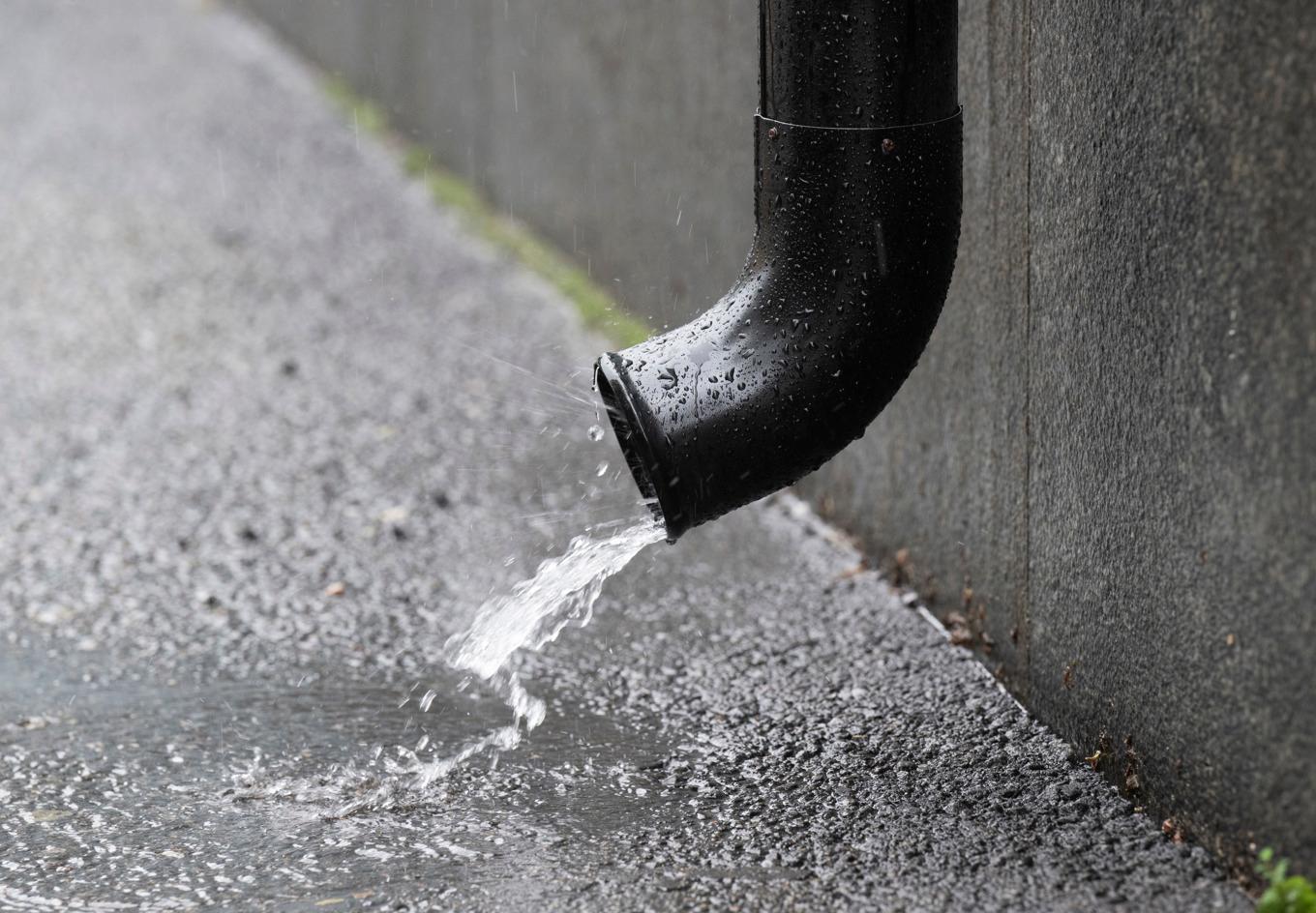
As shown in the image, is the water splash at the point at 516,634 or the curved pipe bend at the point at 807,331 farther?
the water splash at the point at 516,634

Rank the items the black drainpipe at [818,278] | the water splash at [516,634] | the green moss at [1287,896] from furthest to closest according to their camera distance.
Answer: the water splash at [516,634]
the black drainpipe at [818,278]
the green moss at [1287,896]

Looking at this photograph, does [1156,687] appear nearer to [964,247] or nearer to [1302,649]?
[1302,649]

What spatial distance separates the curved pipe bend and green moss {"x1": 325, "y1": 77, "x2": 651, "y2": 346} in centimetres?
262

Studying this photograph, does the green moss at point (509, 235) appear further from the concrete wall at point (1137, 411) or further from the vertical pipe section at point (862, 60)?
the vertical pipe section at point (862, 60)

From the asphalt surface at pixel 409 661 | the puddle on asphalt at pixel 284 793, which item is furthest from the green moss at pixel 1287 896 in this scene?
the puddle on asphalt at pixel 284 793

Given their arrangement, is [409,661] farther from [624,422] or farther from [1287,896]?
[1287,896]

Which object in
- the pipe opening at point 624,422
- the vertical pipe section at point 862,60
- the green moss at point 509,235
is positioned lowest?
the green moss at point 509,235

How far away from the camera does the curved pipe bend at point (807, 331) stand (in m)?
2.71

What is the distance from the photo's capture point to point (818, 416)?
2770 mm

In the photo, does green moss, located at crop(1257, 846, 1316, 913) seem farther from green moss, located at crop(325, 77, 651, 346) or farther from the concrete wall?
green moss, located at crop(325, 77, 651, 346)

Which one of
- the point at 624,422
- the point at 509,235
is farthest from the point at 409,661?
the point at 509,235

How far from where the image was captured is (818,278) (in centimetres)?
276

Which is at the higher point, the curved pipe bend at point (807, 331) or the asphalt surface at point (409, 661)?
the curved pipe bend at point (807, 331)

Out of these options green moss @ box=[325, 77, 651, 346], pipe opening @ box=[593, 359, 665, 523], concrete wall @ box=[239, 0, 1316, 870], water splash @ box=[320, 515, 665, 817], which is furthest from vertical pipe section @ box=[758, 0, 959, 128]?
green moss @ box=[325, 77, 651, 346]
